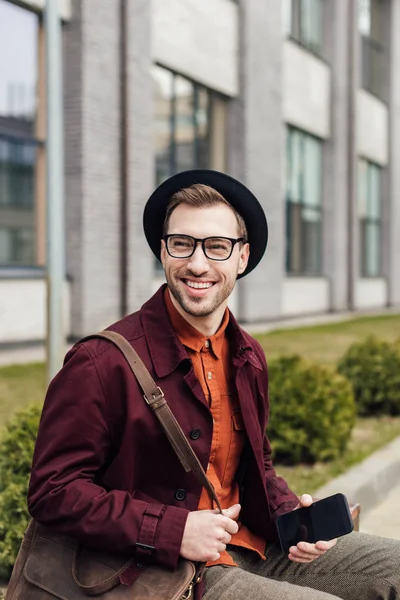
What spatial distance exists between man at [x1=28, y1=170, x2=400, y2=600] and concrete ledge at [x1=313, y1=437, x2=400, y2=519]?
2.50 m

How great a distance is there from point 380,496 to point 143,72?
31.8 feet

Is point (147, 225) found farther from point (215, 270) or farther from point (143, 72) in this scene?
point (143, 72)

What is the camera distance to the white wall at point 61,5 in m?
11.8

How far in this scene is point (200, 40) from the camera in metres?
16.1

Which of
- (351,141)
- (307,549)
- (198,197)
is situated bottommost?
(307,549)

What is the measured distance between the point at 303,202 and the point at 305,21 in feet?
15.5

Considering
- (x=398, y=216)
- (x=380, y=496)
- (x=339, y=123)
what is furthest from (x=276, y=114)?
(x=380, y=496)

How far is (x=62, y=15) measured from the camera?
12.3 meters

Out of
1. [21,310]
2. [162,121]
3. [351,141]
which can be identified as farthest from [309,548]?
[351,141]

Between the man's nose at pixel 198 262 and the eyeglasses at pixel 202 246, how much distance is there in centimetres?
1

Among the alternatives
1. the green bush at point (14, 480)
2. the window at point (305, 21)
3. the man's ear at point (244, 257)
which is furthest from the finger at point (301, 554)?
the window at point (305, 21)

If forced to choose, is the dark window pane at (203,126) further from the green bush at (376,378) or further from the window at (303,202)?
the green bush at (376,378)

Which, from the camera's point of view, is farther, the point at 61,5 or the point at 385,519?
the point at 61,5

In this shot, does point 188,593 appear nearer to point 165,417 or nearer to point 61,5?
point 165,417
